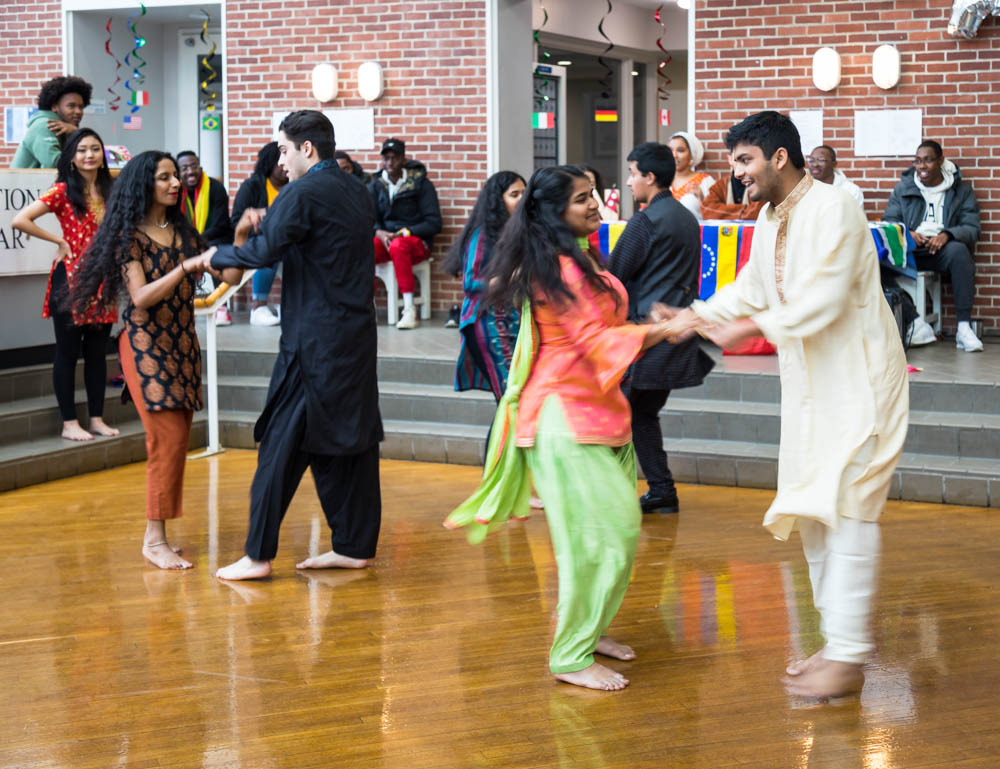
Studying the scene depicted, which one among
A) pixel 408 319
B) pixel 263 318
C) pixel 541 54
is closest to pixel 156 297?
pixel 408 319

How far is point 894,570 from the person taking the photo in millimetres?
4730

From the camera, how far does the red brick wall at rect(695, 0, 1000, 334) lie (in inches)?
340

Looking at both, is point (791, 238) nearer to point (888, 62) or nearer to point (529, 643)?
point (529, 643)

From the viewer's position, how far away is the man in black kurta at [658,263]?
527cm

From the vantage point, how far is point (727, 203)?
877cm

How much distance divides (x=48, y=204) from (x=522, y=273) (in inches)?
141

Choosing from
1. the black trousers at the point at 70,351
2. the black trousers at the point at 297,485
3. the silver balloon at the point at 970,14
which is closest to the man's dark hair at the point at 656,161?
the black trousers at the point at 297,485

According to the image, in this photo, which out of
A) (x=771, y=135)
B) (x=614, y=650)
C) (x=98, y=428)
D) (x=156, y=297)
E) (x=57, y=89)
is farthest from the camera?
(x=57, y=89)

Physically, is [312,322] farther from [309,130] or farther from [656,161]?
[656,161]

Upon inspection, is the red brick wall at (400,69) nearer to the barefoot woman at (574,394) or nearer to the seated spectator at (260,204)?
the seated spectator at (260,204)

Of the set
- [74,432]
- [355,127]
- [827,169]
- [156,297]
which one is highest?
[355,127]

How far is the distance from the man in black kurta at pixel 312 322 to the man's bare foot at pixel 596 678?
1319mm

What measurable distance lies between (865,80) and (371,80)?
361cm

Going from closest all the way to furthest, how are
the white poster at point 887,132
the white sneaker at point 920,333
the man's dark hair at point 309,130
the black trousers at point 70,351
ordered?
the man's dark hair at point 309,130 → the black trousers at point 70,351 → the white sneaker at point 920,333 → the white poster at point 887,132
